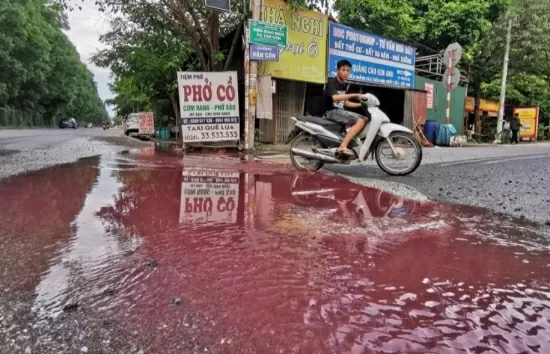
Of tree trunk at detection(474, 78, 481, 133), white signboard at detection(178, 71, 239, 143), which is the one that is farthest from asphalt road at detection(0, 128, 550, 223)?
tree trunk at detection(474, 78, 481, 133)

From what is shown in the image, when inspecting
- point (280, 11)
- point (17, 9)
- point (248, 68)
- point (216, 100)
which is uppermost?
point (17, 9)

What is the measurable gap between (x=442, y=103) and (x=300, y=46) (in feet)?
31.0

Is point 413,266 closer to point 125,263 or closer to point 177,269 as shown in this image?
point 177,269

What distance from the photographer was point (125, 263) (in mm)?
2303

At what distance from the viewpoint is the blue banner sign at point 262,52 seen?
31.1 ft

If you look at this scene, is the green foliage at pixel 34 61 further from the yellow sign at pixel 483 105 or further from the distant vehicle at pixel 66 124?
the yellow sign at pixel 483 105

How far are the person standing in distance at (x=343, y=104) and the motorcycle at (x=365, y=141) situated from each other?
0.31 ft

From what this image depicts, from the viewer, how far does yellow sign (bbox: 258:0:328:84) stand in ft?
39.5

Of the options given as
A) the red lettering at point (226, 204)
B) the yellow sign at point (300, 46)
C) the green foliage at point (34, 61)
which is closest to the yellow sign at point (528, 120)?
the yellow sign at point (300, 46)

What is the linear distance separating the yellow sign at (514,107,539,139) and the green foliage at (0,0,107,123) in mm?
29782

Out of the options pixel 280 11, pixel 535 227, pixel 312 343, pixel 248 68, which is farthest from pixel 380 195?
pixel 280 11

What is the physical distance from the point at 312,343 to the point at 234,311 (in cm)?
40

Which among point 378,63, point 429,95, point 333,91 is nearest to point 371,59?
point 378,63

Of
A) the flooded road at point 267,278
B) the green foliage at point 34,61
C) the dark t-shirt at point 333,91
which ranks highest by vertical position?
the green foliage at point 34,61
